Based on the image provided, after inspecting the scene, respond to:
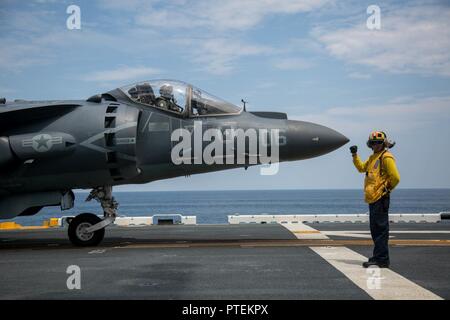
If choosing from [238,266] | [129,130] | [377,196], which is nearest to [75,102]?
[129,130]

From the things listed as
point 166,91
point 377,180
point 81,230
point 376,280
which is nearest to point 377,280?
point 376,280

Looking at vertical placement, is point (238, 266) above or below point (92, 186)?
below

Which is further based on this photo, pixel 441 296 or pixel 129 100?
pixel 129 100

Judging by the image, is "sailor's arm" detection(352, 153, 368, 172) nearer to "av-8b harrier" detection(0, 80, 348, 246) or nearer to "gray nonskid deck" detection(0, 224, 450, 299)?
"gray nonskid deck" detection(0, 224, 450, 299)

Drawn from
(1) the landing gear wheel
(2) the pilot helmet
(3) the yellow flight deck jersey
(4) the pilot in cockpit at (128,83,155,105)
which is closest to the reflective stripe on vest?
(3) the yellow flight deck jersey

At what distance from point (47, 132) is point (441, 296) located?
971 centimetres

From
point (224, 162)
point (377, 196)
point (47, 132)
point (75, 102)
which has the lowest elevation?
point (377, 196)

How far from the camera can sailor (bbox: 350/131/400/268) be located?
8.67 metres

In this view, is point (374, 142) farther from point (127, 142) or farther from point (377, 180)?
point (127, 142)

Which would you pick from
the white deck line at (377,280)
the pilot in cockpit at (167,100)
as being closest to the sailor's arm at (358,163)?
the white deck line at (377,280)

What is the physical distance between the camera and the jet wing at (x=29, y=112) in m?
12.4
